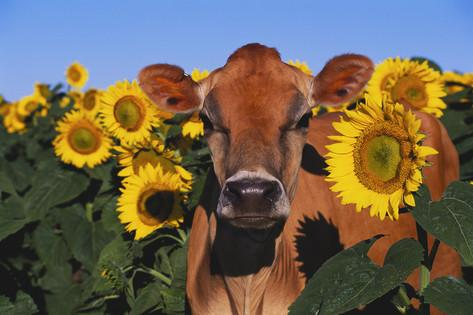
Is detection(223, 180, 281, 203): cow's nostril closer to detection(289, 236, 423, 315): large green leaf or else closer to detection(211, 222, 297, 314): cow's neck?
detection(289, 236, 423, 315): large green leaf

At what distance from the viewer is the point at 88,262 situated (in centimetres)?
690

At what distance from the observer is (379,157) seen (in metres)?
3.40

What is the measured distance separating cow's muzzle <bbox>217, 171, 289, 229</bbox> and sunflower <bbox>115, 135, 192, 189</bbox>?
184cm

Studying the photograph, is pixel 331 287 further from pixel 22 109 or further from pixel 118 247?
pixel 22 109

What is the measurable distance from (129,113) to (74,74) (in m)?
8.75

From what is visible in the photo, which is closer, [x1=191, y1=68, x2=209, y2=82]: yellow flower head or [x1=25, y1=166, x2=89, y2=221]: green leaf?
[x1=191, y1=68, x2=209, y2=82]: yellow flower head

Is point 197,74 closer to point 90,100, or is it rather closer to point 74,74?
point 90,100

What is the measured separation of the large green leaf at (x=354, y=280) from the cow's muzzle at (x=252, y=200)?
17.9 inches

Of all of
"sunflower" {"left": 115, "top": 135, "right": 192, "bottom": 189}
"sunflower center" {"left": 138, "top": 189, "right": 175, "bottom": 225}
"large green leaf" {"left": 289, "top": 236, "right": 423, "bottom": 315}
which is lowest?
"large green leaf" {"left": 289, "top": 236, "right": 423, "bottom": 315}

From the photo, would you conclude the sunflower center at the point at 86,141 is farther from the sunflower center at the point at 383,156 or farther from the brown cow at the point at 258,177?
the sunflower center at the point at 383,156

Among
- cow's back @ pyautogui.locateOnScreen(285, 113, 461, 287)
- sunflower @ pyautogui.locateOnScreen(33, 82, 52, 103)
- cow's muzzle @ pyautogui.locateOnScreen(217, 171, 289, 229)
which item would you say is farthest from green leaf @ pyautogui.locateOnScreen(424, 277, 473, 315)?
sunflower @ pyautogui.locateOnScreen(33, 82, 52, 103)

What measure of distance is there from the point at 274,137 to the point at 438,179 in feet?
7.84

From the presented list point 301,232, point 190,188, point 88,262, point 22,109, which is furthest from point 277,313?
point 22,109

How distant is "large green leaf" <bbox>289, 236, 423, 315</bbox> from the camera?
294 centimetres
